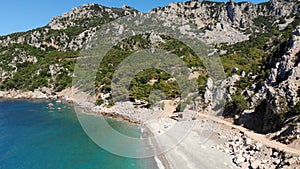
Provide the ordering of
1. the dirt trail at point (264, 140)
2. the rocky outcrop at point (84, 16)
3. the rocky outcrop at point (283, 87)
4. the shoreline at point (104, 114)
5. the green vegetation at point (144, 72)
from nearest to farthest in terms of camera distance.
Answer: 1. the dirt trail at point (264, 140)
2. the shoreline at point (104, 114)
3. the rocky outcrop at point (283, 87)
4. the green vegetation at point (144, 72)
5. the rocky outcrop at point (84, 16)

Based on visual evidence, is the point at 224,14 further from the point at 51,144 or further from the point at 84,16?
the point at 51,144

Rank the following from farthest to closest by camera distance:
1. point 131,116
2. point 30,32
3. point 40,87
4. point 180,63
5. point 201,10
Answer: point 201,10 < point 30,32 < point 40,87 < point 180,63 < point 131,116

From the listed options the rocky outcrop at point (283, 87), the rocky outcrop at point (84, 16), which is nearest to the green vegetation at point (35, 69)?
the rocky outcrop at point (84, 16)

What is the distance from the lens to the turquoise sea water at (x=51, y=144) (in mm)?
28484

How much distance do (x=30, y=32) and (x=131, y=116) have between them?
95741 millimetres

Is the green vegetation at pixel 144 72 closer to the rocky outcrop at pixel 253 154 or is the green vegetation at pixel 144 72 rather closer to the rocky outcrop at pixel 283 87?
the rocky outcrop at pixel 283 87

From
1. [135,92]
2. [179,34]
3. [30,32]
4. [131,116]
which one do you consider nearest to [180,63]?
[135,92]

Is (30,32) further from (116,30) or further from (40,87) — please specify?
(40,87)

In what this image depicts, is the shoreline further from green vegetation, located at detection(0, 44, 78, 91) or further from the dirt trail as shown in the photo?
the dirt trail

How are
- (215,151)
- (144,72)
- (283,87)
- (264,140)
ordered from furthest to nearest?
(144,72) → (283,87) → (215,151) → (264,140)

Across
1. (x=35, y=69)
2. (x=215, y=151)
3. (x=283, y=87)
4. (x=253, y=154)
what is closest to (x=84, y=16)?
(x=35, y=69)

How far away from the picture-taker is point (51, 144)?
117 ft

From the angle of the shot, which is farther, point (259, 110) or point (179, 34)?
point (179, 34)

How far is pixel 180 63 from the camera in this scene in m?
71.2
